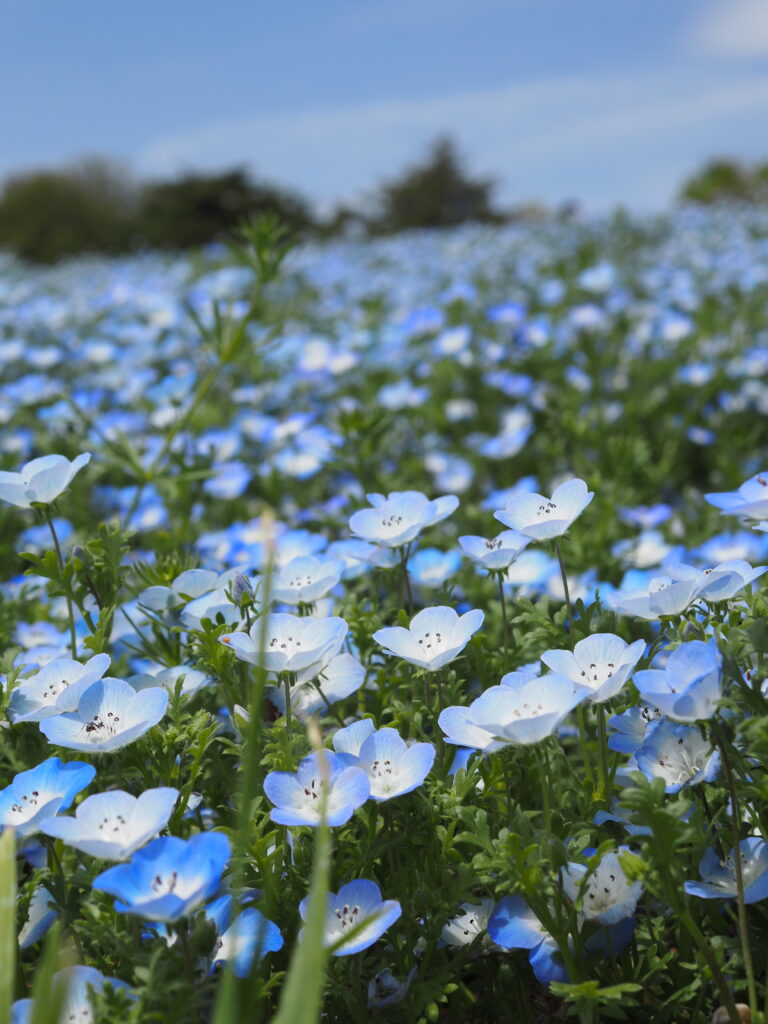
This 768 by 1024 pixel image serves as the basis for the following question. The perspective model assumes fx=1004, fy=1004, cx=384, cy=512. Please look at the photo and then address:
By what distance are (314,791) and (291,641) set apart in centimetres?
20

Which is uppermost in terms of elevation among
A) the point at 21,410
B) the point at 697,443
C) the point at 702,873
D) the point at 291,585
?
the point at 291,585

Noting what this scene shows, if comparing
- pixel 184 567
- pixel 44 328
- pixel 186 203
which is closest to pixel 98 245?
pixel 186 203

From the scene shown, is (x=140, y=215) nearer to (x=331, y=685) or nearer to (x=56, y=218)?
(x=56, y=218)

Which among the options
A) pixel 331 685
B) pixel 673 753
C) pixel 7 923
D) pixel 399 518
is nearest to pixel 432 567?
pixel 399 518

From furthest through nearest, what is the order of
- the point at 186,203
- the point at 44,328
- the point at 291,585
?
the point at 186,203, the point at 44,328, the point at 291,585

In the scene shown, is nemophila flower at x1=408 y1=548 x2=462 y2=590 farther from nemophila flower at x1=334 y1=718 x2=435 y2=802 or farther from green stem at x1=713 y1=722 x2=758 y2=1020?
green stem at x1=713 y1=722 x2=758 y2=1020

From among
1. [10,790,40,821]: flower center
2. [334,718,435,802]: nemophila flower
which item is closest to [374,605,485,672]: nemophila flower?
[334,718,435,802]: nemophila flower

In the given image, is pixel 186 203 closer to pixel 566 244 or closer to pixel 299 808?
pixel 566 244

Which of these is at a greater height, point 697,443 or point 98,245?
point 697,443

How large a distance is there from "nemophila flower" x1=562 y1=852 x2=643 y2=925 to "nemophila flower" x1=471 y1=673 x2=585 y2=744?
17 centimetres

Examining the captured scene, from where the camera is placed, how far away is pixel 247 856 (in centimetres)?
115

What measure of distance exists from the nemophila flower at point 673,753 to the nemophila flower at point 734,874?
0.09 meters

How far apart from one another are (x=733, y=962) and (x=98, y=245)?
22.0 metres

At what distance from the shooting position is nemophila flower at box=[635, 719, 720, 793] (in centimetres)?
119
